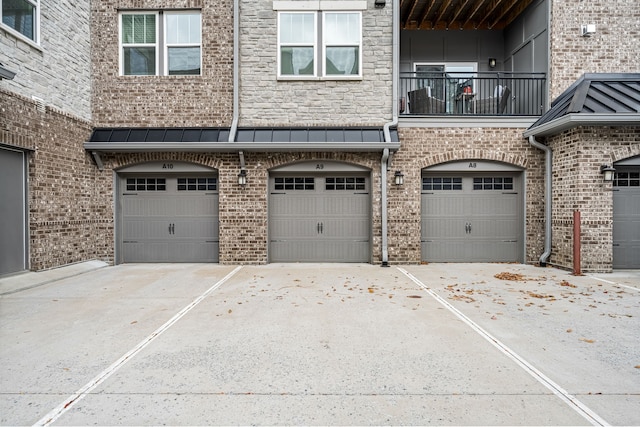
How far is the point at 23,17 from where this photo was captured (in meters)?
7.76

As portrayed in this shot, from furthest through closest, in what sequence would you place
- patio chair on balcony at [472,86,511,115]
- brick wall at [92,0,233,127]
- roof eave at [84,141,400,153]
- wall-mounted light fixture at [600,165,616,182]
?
1. patio chair on balcony at [472,86,511,115]
2. brick wall at [92,0,233,127]
3. roof eave at [84,141,400,153]
4. wall-mounted light fixture at [600,165,616,182]

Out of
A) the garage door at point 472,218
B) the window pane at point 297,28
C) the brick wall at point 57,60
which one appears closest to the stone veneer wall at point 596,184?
the garage door at point 472,218

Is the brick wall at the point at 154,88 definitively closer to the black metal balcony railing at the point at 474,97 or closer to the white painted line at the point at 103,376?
the black metal balcony railing at the point at 474,97

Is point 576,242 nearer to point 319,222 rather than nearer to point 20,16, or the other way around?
point 319,222

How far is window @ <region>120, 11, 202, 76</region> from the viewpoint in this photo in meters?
9.85

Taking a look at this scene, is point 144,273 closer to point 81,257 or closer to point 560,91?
point 81,257

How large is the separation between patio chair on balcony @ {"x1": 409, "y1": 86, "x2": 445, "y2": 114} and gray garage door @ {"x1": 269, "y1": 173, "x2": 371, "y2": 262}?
2611 mm

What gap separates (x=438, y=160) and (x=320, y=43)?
4.46m

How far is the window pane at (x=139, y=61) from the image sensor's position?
9891mm

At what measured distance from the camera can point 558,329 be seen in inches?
183

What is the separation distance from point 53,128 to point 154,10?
4.14 metres

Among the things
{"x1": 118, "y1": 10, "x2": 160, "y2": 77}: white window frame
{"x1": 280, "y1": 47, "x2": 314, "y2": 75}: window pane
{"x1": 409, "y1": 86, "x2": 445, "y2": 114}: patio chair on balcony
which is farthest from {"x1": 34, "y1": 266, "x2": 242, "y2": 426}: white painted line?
{"x1": 409, "y1": 86, "x2": 445, "y2": 114}: patio chair on balcony

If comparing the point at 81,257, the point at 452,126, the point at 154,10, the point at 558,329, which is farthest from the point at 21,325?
the point at 452,126

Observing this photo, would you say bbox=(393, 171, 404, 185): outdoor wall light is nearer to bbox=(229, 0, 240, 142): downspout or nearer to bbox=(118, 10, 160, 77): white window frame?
bbox=(229, 0, 240, 142): downspout
